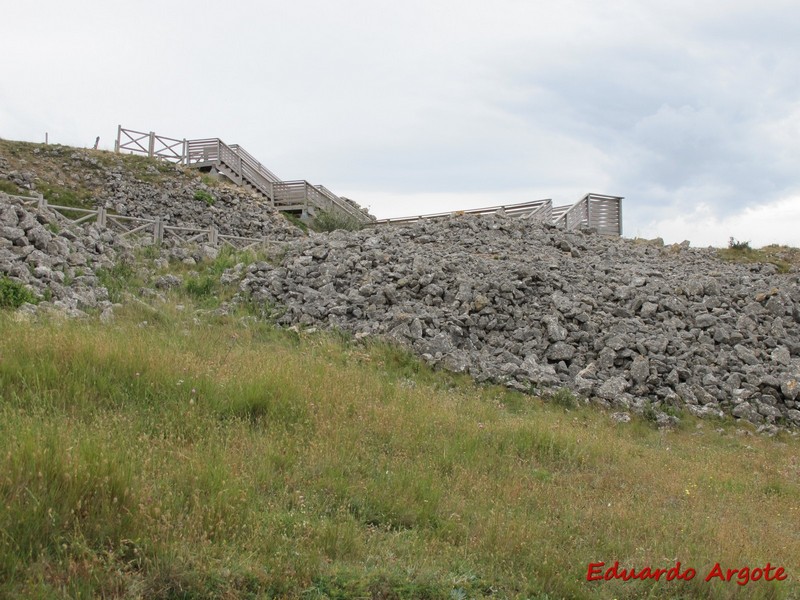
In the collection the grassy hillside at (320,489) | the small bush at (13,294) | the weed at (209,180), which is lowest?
the grassy hillside at (320,489)

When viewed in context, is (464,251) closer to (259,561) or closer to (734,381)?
(734,381)

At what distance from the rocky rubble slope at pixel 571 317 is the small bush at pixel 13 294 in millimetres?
4858

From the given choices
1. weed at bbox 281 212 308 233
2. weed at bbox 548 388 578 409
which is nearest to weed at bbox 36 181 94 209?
weed at bbox 281 212 308 233

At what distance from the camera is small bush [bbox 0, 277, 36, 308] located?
1186 centimetres

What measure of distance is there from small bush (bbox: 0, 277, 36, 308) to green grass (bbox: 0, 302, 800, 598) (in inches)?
111

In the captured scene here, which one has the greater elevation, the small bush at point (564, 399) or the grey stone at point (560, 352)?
the grey stone at point (560, 352)

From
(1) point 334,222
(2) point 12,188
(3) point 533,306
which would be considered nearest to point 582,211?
(1) point 334,222

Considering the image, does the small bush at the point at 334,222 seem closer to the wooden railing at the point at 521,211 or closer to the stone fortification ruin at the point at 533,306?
the wooden railing at the point at 521,211

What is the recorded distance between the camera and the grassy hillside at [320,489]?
4.33 metres

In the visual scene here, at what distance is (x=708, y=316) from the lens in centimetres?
1491

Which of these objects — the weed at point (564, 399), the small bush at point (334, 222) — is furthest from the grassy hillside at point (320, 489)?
the small bush at point (334, 222)

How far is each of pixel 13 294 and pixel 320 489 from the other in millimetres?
9108

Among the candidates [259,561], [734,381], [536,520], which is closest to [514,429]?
[536,520]

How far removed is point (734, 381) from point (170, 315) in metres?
11.2
